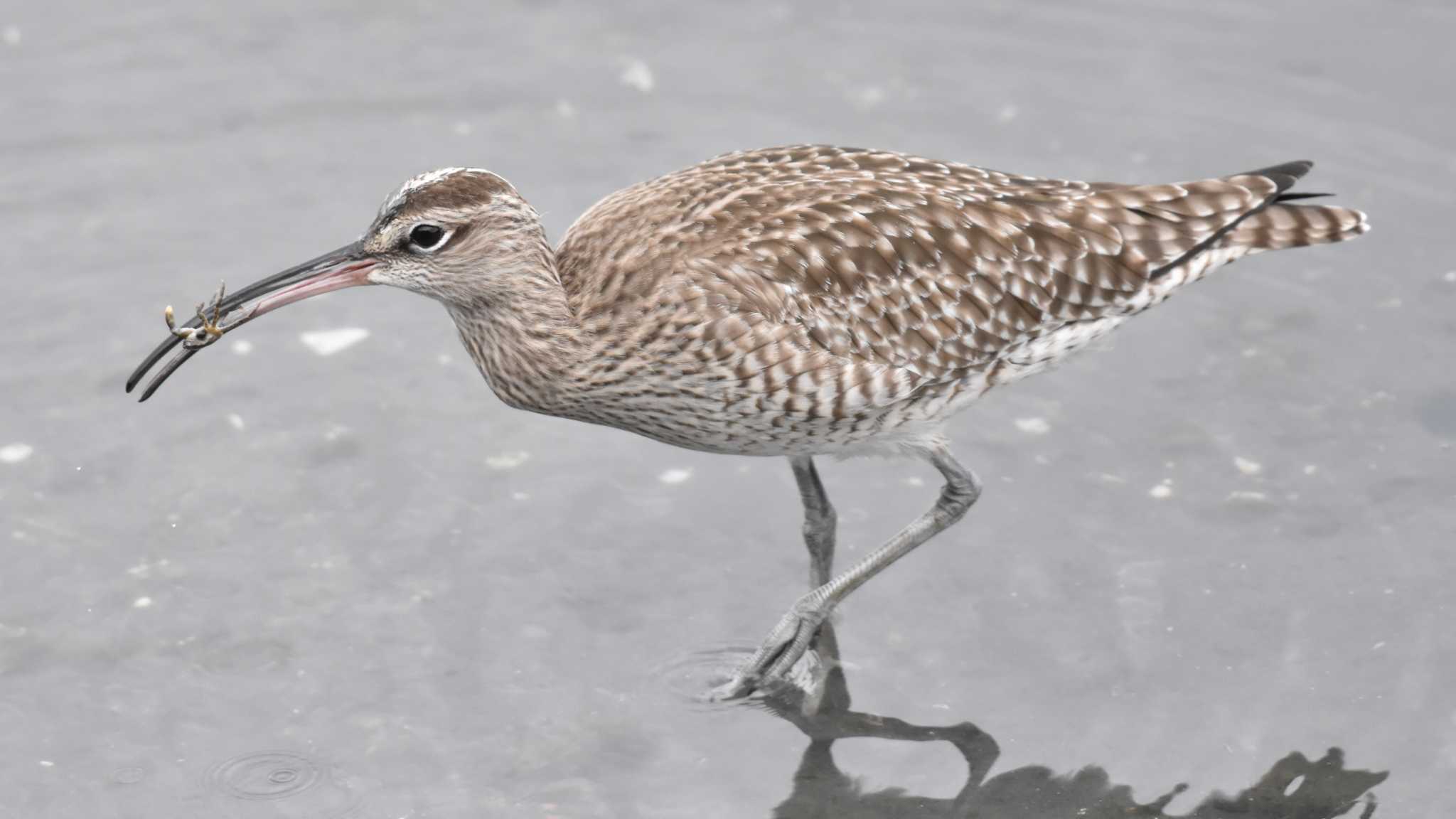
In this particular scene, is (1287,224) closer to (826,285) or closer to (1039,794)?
(826,285)

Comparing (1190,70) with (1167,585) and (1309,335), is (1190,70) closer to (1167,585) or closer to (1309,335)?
(1309,335)

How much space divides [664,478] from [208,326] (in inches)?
107

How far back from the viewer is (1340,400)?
10.2 m

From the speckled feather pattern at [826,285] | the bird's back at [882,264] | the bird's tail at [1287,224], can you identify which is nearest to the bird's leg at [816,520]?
Answer: the speckled feather pattern at [826,285]

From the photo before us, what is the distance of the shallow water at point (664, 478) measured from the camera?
8.16 meters

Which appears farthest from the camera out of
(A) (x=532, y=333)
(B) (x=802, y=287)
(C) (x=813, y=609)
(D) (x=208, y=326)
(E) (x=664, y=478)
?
(E) (x=664, y=478)

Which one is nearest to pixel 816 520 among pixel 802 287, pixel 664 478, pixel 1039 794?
pixel 664 478

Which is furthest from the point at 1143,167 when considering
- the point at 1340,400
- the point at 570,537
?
the point at 570,537

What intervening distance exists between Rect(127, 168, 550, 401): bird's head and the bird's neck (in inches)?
1.3

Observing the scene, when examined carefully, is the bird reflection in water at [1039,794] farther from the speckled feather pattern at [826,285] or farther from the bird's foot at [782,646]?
the speckled feather pattern at [826,285]

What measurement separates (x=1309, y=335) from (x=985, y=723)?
3593 mm

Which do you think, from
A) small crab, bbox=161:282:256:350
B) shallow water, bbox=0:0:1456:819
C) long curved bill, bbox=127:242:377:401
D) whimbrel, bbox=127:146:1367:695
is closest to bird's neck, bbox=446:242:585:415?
whimbrel, bbox=127:146:1367:695

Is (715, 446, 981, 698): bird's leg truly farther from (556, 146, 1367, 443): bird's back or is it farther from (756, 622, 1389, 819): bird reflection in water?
(556, 146, 1367, 443): bird's back

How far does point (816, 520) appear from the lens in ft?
29.3
